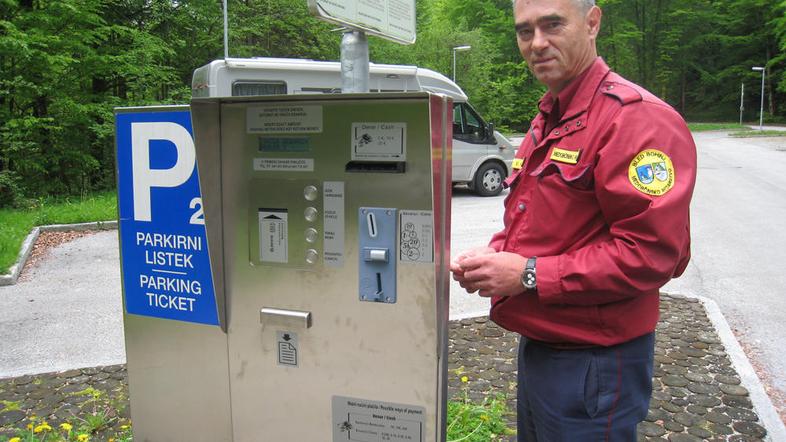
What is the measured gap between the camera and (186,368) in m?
2.55

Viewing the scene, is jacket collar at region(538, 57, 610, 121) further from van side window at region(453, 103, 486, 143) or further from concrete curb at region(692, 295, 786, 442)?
van side window at region(453, 103, 486, 143)

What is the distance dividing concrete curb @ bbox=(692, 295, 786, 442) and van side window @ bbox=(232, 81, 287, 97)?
21.8 feet

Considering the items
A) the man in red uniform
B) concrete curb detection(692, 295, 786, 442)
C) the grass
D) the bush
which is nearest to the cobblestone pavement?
concrete curb detection(692, 295, 786, 442)

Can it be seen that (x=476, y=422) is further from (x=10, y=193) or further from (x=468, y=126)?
(x=10, y=193)

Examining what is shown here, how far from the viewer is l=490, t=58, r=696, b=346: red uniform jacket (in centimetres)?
165

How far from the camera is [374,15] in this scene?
245 cm

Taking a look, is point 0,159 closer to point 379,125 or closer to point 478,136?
point 478,136

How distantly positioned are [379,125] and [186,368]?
4.32 feet

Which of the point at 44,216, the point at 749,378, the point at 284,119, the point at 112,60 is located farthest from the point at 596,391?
the point at 112,60

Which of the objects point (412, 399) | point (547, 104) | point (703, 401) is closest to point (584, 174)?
point (547, 104)

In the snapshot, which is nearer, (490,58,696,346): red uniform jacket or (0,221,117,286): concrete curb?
(490,58,696,346): red uniform jacket

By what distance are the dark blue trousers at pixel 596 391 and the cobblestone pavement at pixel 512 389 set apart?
170 cm

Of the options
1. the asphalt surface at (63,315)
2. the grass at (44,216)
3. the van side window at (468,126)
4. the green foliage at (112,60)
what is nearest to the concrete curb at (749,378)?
the asphalt surface at (63,315)

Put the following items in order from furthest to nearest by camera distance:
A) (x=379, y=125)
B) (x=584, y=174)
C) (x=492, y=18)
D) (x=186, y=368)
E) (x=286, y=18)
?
(x=492, y=18), (x=286, y=18), (x=186, y=368), (x=379, y=125), (x=584, y=174)
